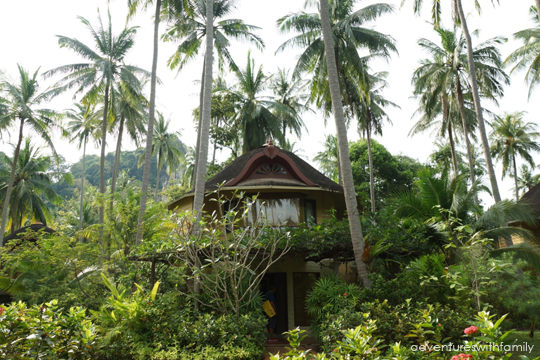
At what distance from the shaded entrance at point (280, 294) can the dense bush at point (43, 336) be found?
7.93 m

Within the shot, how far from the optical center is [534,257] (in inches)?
488

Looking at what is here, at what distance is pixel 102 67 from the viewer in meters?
22.8

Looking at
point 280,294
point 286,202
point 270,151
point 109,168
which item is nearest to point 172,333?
point 280,294

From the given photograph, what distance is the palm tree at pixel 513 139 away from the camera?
33.9 m

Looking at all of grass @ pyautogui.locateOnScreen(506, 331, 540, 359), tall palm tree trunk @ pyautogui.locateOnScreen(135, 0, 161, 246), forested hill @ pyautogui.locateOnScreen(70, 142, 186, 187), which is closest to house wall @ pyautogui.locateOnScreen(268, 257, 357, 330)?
grass @ pyautogui.locateOnScreen(506, 331, 540, 359)

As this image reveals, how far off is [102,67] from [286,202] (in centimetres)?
1420

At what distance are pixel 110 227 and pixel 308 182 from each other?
7955 mm

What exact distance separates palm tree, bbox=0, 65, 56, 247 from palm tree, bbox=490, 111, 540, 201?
33.0 metres

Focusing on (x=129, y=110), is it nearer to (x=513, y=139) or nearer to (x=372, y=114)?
(x=372, y=114)

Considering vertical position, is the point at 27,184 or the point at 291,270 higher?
the point at 27,184

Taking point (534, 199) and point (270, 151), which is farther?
point (534, 199)

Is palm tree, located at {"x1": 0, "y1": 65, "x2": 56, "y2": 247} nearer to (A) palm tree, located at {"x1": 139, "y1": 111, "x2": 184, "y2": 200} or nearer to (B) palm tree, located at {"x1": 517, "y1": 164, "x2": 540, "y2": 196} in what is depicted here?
(A) palm tree, located at {"x1": 139, "y1": 111, "x2": 184, "y2": 200}

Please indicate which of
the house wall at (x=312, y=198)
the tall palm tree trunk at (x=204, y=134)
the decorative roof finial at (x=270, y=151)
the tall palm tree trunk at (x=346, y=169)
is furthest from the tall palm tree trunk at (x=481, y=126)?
the tall palm tree trunk at (x=204, y=134)

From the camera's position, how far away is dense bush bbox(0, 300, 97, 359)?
5.89 m
